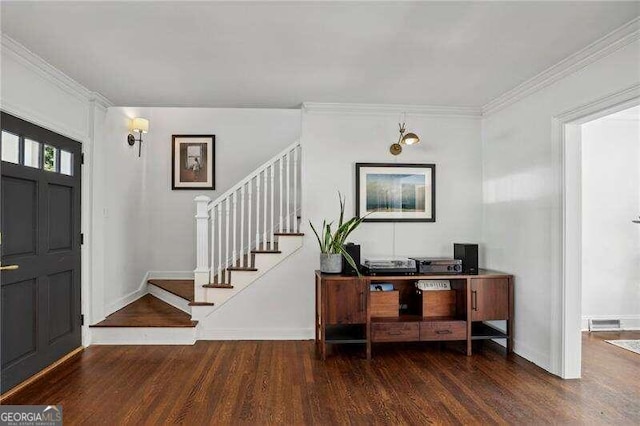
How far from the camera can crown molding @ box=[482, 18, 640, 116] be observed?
2535mm

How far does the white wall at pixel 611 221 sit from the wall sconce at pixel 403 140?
6.99 feet

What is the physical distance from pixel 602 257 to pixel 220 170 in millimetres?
4853

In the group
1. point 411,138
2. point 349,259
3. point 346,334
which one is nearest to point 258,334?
point 346,334

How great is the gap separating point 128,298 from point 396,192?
3474mm

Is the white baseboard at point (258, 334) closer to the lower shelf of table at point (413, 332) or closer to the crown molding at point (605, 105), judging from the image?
the lower shelf of table at point (413, 332)

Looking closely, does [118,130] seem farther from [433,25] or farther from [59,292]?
[433,25]

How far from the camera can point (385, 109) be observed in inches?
166

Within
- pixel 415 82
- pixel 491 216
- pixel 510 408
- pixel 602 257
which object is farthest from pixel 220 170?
pixel 602 257

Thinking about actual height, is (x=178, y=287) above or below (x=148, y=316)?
above

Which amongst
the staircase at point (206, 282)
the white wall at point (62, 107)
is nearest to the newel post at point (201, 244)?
the staircase at point (206, 282)

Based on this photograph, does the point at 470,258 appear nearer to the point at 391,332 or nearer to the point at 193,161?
the point at 391,332

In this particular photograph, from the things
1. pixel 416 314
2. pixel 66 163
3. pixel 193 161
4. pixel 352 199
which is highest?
pixel 193 161
